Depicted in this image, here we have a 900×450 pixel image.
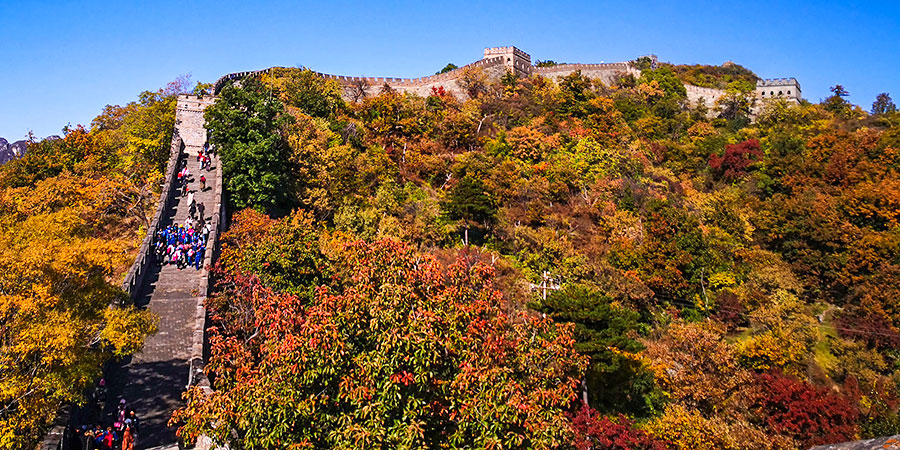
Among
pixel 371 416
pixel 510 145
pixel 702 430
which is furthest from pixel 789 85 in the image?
pixel 371 416

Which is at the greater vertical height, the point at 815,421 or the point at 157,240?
the point at 157,240

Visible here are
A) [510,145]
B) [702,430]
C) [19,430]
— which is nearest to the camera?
[19,430]

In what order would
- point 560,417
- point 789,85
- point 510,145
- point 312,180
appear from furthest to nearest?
point 789,85 < point 510,145 < point 312,180 < point 560,417

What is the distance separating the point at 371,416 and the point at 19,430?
855 cm

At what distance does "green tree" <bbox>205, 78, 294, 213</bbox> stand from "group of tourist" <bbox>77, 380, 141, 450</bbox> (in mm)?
15342

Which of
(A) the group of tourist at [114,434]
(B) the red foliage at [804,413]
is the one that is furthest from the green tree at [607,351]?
(A) the group of tourist at [114,434]

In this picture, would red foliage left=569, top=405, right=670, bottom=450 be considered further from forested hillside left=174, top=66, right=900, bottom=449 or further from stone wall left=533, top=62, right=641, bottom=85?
stone wall left=533, top=62, right=641, bottom=85

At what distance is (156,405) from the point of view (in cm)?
1684

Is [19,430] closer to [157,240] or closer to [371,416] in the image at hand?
[371,416]

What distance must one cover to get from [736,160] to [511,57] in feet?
80.8

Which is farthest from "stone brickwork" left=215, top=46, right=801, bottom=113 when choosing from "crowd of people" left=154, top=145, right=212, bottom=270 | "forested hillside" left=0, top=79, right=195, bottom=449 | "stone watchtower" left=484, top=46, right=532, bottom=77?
"forested hillside" left=0, top=79, right=195, bottom=449

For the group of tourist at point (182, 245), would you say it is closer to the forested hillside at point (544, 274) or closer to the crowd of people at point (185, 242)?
the crowd of people at point (185, 242)

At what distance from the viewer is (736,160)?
2104 inches

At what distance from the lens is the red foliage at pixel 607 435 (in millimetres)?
21156
